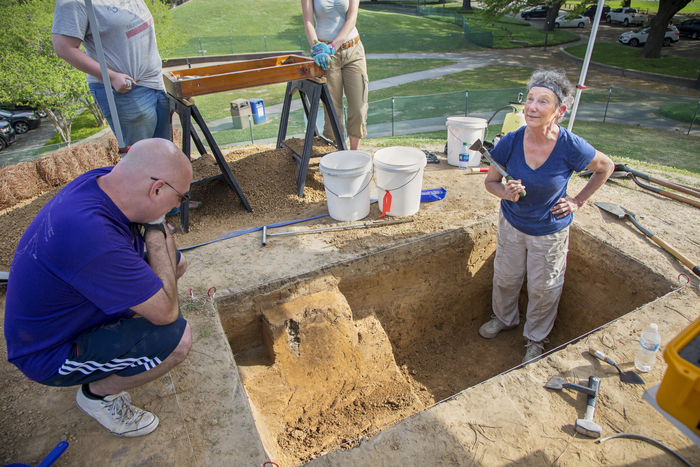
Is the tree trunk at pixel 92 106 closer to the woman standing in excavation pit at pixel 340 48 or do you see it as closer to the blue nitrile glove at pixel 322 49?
the woman standing in excavation pit at pixel 340 48

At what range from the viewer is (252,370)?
2.99 meters

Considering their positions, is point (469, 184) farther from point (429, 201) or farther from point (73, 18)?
point (73, 18)

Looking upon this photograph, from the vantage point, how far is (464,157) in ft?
17.2

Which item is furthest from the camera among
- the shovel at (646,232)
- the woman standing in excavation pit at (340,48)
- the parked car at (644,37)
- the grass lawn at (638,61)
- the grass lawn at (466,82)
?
the parked car at (644,37)

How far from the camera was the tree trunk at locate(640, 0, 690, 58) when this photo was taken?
661 inches

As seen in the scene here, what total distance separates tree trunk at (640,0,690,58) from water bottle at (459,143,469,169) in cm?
1885

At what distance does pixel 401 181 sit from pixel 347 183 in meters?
0.55

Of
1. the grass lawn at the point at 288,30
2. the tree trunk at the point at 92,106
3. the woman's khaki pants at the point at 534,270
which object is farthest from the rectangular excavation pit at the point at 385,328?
the grass lawn at the point at 288,30

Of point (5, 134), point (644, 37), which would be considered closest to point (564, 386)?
point (5, 134)

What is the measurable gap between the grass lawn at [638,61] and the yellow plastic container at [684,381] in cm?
1998

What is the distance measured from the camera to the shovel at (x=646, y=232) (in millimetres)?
3203

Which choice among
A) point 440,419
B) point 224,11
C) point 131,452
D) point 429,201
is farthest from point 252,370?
point 224,11

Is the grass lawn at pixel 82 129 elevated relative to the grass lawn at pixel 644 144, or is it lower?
lower

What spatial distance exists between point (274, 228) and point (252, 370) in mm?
1523
